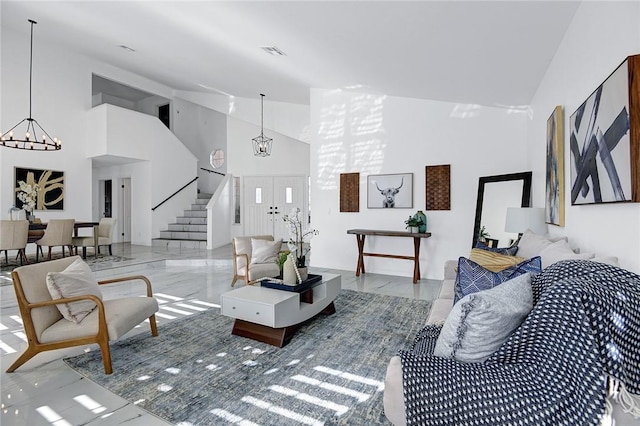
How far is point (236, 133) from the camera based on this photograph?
982 cm

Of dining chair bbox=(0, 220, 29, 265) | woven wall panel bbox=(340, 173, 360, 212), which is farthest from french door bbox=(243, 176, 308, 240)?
dining chair bbox=(0, 220, 29, 265)

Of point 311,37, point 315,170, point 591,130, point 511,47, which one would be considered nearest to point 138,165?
point 315,170

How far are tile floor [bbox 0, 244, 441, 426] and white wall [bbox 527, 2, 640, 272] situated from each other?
2247 mm

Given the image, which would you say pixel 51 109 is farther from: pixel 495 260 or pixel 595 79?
pixel 595 79

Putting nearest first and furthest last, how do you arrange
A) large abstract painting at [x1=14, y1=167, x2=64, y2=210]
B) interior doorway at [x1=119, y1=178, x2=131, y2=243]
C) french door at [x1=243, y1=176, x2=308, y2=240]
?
large abstract painting at [x1=14, y1=167, x2=64, y2=210] → french door at [x1=243, y1=176, x2=308, y2=240] → interior doorway at [x1=119, y1=178, x2=131, y2=243]

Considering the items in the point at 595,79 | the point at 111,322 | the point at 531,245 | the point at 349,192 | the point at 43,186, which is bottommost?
the point at 111,322

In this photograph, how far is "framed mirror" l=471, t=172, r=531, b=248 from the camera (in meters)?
4.08

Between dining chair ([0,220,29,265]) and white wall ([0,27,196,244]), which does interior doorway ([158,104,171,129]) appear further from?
dining chair ([0,220,29,265])

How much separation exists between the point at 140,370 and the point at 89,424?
56 centimetres

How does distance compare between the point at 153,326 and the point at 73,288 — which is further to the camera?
the point at 153,326

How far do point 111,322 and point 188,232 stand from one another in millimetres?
6977

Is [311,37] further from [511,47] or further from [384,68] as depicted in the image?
[511,47]

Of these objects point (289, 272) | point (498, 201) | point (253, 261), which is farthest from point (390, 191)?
point (289, 272)

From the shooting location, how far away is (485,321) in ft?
3.88
